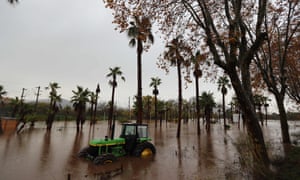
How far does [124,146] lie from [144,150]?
3.46 ft

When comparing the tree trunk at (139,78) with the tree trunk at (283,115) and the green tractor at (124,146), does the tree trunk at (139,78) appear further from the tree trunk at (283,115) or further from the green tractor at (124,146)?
the tree trunk at (283,115)

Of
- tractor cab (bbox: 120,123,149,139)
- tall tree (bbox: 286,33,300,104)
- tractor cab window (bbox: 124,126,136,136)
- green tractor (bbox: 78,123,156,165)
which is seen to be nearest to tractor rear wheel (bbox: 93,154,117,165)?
green tractor (bbox: 78,123,156,165)

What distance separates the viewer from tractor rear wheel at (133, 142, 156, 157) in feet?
28.6

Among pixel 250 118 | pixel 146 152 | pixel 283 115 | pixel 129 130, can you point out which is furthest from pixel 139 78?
pixel 250 118

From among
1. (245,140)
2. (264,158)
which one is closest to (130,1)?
(245,140)

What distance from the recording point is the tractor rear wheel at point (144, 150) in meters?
8.73

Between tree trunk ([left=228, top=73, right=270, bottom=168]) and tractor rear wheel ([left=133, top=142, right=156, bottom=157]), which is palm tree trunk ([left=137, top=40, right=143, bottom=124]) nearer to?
tractor rear wheel ([left=133, top=142, right=156, bottom=157])

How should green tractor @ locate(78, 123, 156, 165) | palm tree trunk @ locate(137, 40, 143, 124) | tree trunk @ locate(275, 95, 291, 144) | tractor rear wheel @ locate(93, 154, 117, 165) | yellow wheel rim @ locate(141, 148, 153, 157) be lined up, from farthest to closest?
palm tree trunk @ locate(137, 40, 143, 124) < tree trunk @ locate(275, 95, 291, 144) < yellow wheel rim @ locate(141, 148, 153, 157) < green tractor @ locate(78, 123, 156, 165) < tractor rear wheel @ locate(93, 154, 117, 165)

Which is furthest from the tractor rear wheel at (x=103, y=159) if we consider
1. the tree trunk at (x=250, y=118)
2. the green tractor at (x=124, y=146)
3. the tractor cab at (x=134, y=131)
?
the tree trunk at (x=250, y=118)

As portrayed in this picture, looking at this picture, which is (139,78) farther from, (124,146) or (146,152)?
(146,152)

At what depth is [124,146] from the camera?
29.8ft

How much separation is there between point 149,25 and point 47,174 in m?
6.51

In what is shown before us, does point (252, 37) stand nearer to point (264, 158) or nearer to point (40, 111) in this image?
point (264, 158)

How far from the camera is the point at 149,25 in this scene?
614 cm
